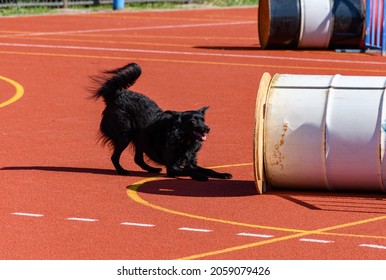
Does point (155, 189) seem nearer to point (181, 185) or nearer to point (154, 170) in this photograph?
point (181, 185)

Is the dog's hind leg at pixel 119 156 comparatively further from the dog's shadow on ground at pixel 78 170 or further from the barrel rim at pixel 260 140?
the barrel rim at pixel 260 140

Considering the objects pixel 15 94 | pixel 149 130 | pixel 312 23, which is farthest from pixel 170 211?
pixel 312 23

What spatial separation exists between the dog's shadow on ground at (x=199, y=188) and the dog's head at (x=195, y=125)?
19.2 inches

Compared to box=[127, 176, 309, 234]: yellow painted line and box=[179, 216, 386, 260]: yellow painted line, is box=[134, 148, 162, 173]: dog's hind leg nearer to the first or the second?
box=[127, 176, 309, 234]: yellow painted line

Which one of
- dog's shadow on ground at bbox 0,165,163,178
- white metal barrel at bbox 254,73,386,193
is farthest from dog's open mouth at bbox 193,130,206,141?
dog's shadow on ground at bbox 0,165,163,178

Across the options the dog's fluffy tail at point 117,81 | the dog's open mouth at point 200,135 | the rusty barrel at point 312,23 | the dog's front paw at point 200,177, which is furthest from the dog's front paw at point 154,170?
the rusty barrel at point 312,23

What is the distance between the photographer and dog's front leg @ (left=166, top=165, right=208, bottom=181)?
11.6 m

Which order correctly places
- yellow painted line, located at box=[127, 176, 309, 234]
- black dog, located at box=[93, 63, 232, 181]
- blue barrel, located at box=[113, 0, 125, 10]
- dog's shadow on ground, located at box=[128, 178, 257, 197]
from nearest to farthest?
yellow painted line, located at box=[127, 176, 309, 234] < dog's shadow on ground, located at box=[128, 178, 257, 197] < black dog, located at box=[93, 63, 232, 181] < blue barrel, located at box=[113, 0, 125, 10]

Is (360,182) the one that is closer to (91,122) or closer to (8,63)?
(91,122)

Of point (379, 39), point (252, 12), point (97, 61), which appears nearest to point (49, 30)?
point (97, 61)

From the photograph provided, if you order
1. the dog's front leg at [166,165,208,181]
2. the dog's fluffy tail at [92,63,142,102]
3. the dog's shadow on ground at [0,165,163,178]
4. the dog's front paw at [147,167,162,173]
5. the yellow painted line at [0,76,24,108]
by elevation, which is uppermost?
the dog's fluffy tail at [92,63,142,102]

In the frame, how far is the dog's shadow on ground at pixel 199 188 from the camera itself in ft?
36.1

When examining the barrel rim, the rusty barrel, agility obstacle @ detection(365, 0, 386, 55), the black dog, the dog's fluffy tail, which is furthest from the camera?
the rusty barrel

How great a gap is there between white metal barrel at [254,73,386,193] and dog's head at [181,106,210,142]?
2.25 feet
